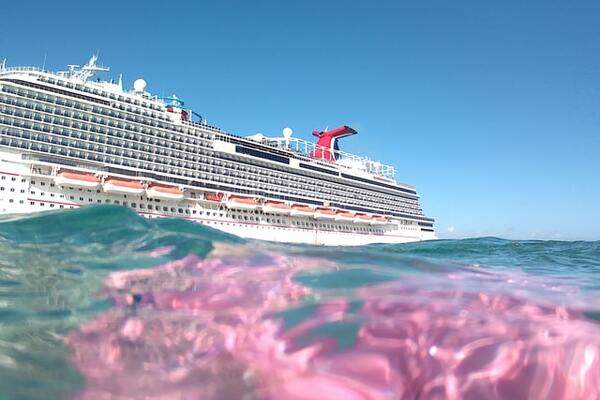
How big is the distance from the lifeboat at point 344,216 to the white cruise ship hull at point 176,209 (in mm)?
1124

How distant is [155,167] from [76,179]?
8.28 metres

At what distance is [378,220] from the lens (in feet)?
203

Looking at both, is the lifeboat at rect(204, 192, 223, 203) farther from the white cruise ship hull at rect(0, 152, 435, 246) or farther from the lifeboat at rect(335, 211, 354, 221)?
the lifeboat at rect(335, 211, 354, 221)

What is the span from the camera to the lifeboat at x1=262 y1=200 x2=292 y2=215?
4691cm

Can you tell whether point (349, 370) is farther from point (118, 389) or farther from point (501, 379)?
point (118, 389)

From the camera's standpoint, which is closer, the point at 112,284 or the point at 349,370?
the point at 349,370

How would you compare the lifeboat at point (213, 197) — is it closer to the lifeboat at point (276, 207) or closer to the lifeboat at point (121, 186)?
the lifeboat at point (276, 207)

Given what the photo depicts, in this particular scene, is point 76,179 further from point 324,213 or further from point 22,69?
point 324,213

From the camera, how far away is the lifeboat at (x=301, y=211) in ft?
162

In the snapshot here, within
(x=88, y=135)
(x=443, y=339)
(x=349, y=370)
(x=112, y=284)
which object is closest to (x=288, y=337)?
(x=349, y=370)

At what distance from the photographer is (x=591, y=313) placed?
3.69 meters

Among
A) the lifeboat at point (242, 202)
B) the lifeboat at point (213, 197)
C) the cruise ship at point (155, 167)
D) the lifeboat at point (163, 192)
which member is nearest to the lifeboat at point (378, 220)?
the cruise ship at point (155, 167)

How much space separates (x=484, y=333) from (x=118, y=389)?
2510 mm

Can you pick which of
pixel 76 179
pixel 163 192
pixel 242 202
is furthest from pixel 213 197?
pixel 76 179
